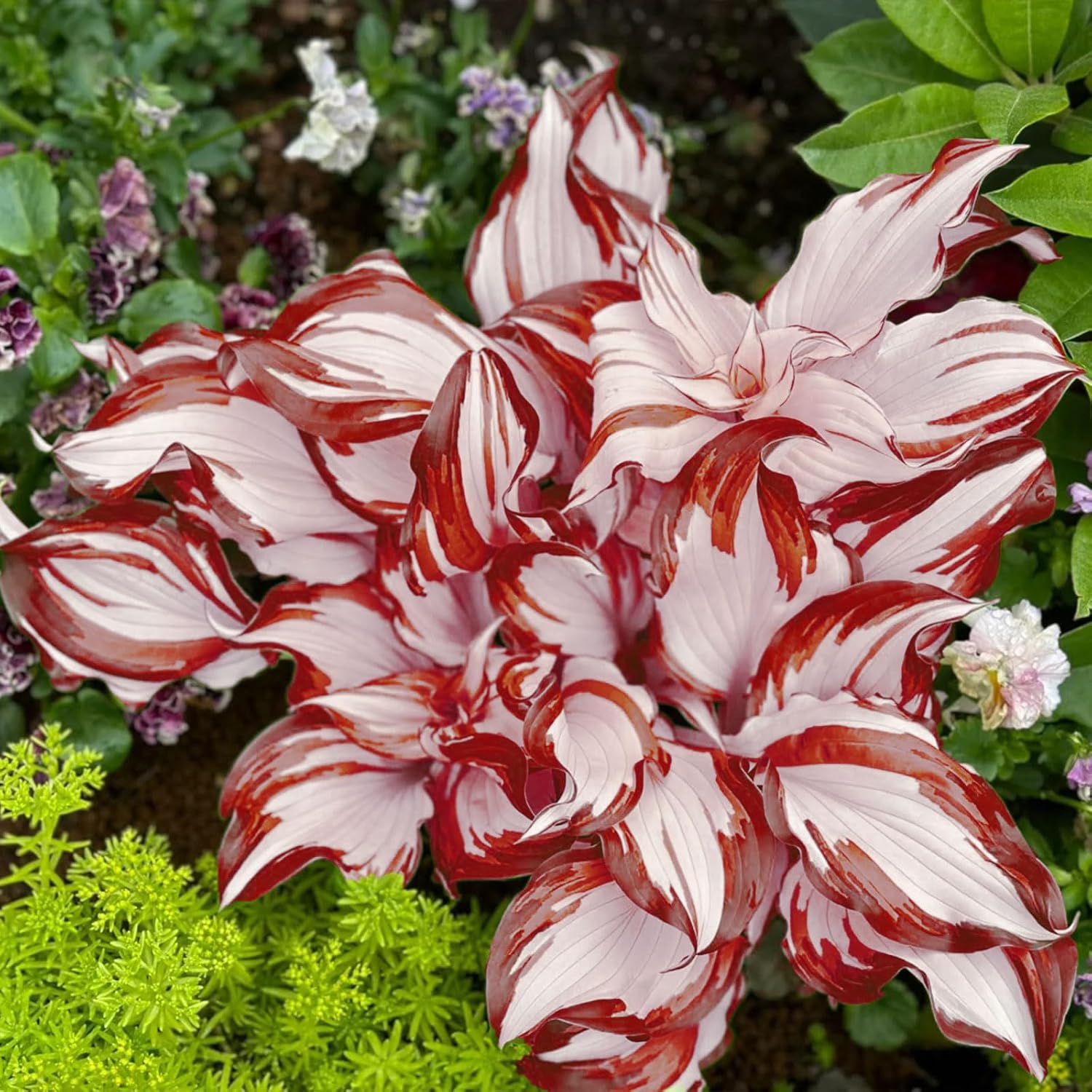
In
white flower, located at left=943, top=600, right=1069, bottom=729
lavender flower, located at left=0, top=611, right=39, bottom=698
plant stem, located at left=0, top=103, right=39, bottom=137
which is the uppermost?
plant stem, located at left=0, top=103, right=39, bottom=137

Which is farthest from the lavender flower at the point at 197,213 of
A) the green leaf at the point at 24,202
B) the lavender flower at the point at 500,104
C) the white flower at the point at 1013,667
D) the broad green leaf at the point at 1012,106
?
the white flower at the point at 1013,667

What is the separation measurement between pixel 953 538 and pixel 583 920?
14.4 inches

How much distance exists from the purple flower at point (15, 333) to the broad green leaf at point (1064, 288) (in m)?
0.78

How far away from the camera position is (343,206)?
4.57 feet

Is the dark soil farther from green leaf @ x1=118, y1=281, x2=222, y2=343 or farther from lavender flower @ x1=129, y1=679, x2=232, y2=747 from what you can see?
lavender flower @ x1=129, y1=679, x2=232, y2=747

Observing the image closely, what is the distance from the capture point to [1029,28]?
879 millimetres

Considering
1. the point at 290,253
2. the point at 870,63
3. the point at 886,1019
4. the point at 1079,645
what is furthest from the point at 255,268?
the point at 886,1019

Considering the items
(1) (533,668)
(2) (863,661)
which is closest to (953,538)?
(2) (863,661)

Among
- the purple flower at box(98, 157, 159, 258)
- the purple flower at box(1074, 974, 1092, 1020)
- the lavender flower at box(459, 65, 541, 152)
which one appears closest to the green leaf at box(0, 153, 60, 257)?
the purple flower at box(98, 157, 159, 258)

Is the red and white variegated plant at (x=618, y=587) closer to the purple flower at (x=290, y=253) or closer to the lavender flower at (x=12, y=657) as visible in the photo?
the lavender flower at (x=12, y=657)

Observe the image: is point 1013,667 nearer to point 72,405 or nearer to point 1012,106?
point 1012,106

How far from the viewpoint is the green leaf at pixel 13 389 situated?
3.26 feet

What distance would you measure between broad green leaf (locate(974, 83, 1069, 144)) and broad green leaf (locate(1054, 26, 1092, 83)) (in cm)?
3

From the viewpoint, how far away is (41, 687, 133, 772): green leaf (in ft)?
3.35
